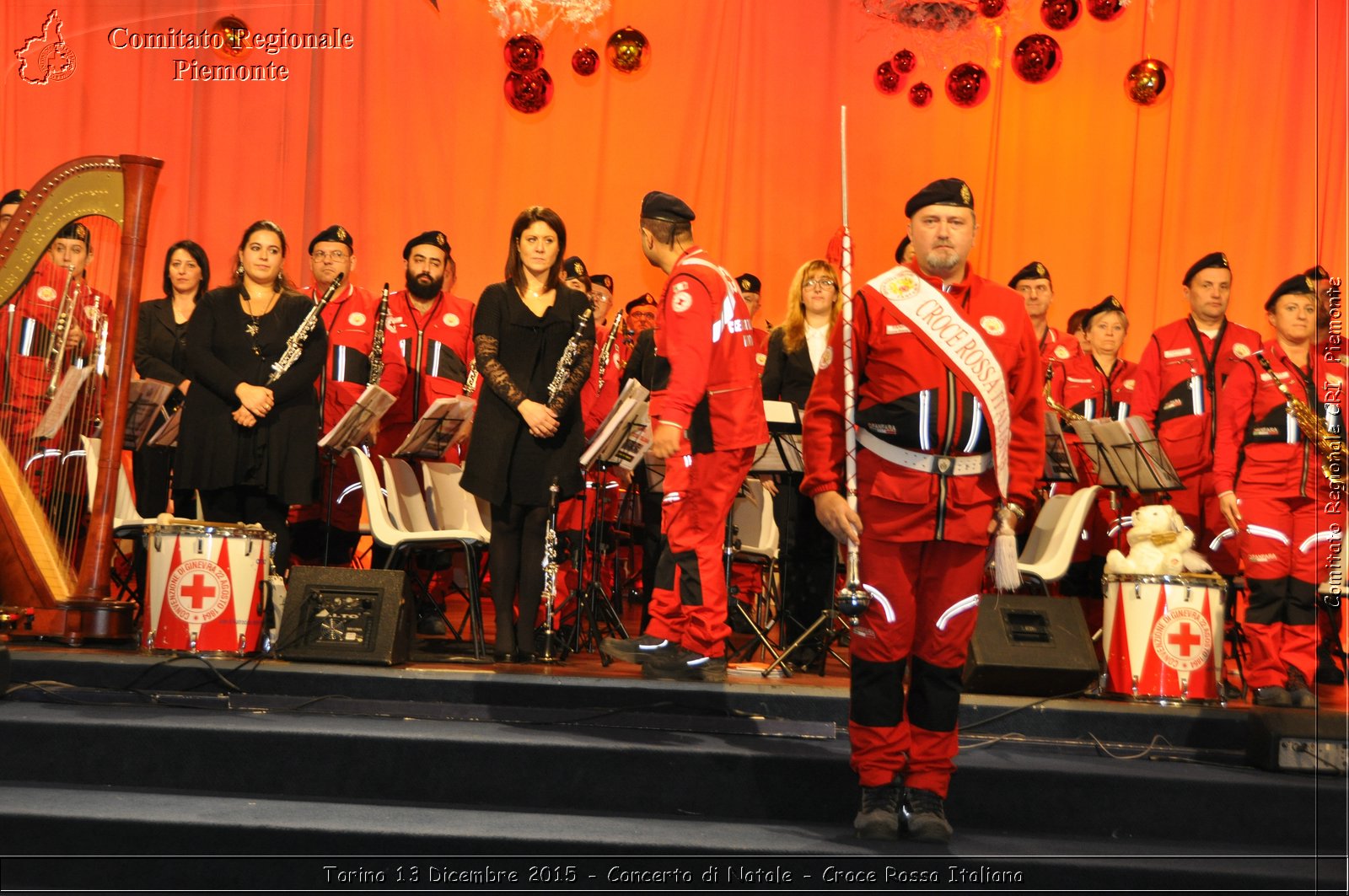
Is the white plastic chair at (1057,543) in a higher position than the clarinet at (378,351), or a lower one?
lower

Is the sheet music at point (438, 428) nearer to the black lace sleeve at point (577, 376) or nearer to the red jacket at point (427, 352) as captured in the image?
the black lace sleeve at point (577, 376)

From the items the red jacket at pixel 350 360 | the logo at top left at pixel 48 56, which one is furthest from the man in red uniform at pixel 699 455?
the logo at top left at pixel 48 56

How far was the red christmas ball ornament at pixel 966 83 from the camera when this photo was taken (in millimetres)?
9539

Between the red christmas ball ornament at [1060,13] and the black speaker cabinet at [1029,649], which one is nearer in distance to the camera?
the black speaker cabinet at [1029,649]

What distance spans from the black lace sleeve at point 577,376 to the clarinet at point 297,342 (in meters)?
1.24

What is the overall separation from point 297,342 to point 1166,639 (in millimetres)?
4107

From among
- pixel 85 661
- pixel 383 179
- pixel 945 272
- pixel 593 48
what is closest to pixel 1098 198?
pixel 593 48

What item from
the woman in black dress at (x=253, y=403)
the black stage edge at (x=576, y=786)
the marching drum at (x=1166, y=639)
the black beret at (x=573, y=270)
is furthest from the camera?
the black beret at (x=573, y=270)

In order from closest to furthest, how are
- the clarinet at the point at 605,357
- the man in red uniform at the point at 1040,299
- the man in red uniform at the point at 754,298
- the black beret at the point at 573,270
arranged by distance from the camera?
the clarinet at the point at 605,357 → the man in red uniform at the point at 1040,299 → the black beret at the point at 573,270 → the man in red uniform at the point at 754,298

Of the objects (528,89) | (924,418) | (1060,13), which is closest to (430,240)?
(528,89)

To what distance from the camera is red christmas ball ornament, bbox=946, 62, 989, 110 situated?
9.54 m

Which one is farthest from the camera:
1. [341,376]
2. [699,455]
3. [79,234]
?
[341,376]

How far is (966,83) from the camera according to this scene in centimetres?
955

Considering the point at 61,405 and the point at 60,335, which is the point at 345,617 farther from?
the point at 60,335
